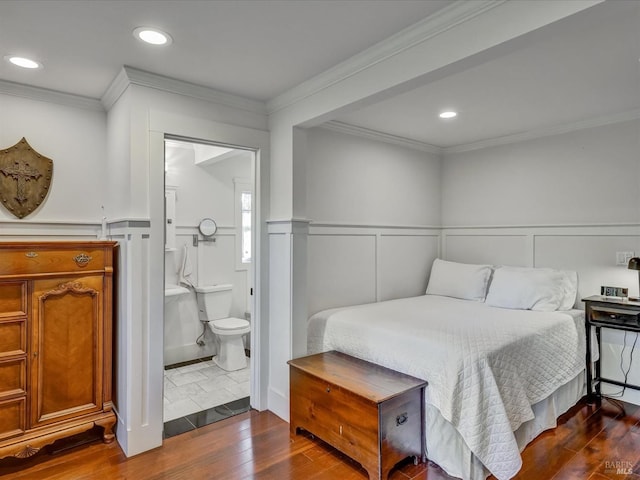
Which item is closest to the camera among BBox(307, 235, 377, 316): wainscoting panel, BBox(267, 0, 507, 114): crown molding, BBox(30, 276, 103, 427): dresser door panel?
BBox(267, 0, 507, 114): crown molding

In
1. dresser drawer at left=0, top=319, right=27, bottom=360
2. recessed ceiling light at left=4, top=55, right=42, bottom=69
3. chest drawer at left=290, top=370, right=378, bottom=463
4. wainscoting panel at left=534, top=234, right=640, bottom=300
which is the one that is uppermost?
recessed ceiling light at left=4, top=55, right=42, bottom=69

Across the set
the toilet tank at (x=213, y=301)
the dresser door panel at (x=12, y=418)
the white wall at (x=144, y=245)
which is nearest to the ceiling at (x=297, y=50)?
the white wall at (x=144, y=245)

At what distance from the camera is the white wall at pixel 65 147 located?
8.52 ft

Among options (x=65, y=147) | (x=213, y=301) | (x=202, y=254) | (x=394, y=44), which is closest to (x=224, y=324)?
(x=213, y=301)

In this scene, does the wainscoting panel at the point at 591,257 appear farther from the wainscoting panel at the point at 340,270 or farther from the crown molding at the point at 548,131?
the wainscoting panel at the point at 340,270

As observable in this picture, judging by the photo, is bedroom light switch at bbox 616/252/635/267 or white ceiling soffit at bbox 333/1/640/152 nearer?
white ceiling soffit at bbox 333/1/640/152

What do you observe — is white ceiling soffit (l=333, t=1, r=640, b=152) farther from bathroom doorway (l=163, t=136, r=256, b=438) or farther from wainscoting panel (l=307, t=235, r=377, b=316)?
bathroom doorway (l=163, t=136, r=256, b=438)

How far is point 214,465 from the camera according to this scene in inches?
90.5

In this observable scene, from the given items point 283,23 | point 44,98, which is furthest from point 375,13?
point 44,98

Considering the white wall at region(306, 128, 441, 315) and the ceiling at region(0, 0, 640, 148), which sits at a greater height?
the ceiling at region(0, 0, 640, 148)

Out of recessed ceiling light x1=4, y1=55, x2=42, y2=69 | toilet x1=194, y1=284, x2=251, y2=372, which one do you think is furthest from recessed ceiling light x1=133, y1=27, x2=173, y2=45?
toilet x1=194, y1=284, x2=251, y2=372

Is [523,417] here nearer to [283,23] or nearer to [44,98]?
[283,23]

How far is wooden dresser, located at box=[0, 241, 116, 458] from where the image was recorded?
2.22 meters

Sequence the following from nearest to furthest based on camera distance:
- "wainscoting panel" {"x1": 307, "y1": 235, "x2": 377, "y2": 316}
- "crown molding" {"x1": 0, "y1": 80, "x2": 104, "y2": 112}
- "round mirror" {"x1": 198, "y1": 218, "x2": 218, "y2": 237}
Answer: "crown molding" {"x1": 0, "y1": 80, "x2": 104, "y2": 112}
"wainscoting panel" {"x1": 307, "y1": 235, "x2": 377, "y2": 316}
"round mirror" {"x1": 198, "y1": 218, "x2": 218, "y2": 237}
